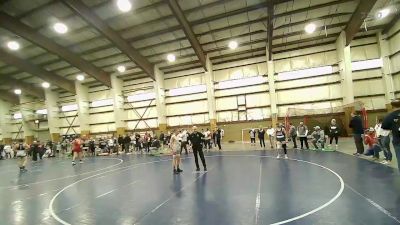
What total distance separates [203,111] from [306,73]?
1162 cm

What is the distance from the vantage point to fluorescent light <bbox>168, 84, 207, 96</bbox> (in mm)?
30659

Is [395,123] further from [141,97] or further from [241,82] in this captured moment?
[141,97]

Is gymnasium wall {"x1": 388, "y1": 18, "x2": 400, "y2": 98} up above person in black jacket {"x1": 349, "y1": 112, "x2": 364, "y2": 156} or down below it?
above

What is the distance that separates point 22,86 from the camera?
34.7 metres

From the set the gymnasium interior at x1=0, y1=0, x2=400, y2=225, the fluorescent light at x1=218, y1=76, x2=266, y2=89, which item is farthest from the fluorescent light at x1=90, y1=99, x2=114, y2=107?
the fluorescent light at x1=218, y1=76, x2=266, y2=89

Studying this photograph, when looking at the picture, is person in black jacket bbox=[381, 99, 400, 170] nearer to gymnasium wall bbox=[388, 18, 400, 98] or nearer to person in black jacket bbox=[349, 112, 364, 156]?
person in black jacket bbox=[349, 112, 364, 156]

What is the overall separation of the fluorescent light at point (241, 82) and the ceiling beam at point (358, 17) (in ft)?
28.8

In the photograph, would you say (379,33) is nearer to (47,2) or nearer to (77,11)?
(77,11)

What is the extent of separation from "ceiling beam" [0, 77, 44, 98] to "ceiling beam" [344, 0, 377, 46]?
3740 centimetres

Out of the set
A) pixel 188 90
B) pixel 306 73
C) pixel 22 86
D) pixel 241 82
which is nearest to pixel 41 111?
pixel 22 86

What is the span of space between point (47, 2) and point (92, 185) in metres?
14.6

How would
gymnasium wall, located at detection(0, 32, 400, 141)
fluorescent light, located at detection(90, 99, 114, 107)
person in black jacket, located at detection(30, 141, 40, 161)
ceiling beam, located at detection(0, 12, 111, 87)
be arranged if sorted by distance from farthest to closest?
fluorescent light, located at detection(90, 99, 114, 107), person in black jacket, located at detection(30, 141, 40, 161), gymnasium wall, located at detection(0, 32, 400, 141), ceiling beam, located at detection(0, 12, 111, 87)

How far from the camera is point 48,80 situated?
→ 30609 mm

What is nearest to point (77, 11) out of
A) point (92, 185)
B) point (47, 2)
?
point (47, 2)
